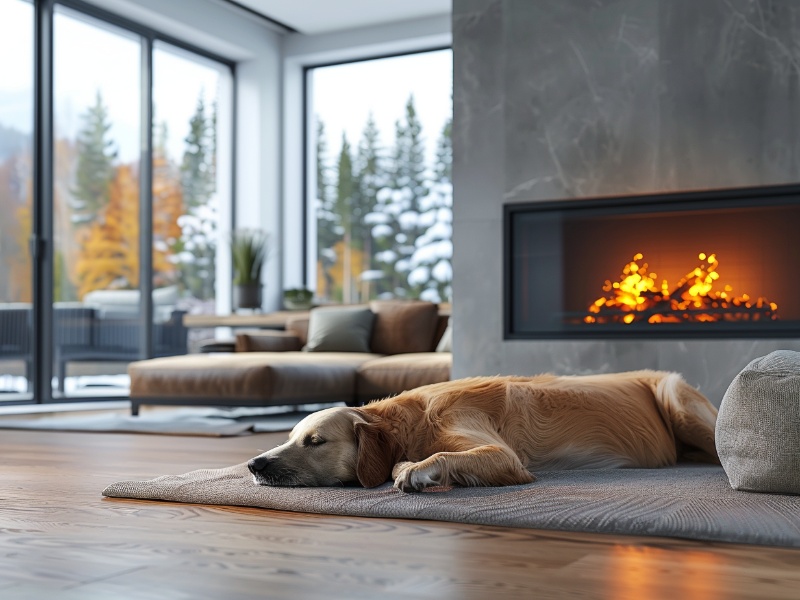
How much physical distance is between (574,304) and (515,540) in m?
3.21

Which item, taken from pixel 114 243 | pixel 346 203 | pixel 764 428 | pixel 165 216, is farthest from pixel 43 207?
pixel 764 428

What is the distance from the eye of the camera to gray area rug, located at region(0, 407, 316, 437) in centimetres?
488

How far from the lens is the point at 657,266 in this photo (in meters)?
4.89

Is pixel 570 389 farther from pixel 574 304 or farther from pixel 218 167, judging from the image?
pixel 218 167

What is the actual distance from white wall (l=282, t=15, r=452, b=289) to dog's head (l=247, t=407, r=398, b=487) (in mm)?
6181

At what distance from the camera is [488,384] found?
2875mm

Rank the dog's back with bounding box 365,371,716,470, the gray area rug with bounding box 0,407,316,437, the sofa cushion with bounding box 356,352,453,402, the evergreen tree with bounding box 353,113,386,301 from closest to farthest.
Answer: the dog's back with bounding box 365,371,716,470 → the gray area rug with bounding box 0,407,316,437 → the sofa cushion with bounding box 356,352,453,402 → the evergreen tree with bounding box 353,113,386,301

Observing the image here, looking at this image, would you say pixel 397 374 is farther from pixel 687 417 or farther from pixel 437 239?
pixel 687 417

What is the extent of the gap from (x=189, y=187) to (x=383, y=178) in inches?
63.7

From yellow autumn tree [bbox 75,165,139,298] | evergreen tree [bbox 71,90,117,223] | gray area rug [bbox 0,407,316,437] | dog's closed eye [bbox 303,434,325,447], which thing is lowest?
gray area rug [bbox 0,407,316,437]

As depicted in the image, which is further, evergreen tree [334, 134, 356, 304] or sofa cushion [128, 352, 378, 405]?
evergreen tree [334, 134, 356, 304]

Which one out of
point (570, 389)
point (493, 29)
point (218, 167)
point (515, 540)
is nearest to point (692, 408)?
point (570, 389)

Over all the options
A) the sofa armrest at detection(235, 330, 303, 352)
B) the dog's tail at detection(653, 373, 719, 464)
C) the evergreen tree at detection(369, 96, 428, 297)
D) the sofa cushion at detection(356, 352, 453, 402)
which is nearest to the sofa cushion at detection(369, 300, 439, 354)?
the sofa armrest at detection(235, 330, 303, 352)

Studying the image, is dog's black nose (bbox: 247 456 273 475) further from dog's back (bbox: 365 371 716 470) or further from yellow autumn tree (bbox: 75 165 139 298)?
yellow autumn tree (bbox: 75 165 139 298)
